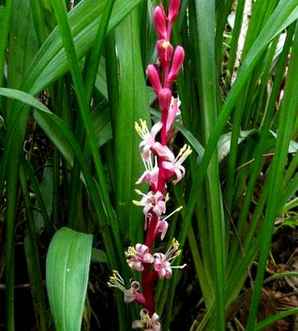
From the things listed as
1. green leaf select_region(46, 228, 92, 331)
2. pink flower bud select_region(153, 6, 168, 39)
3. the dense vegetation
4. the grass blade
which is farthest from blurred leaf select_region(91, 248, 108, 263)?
pink flower bud select_region(153, 6, 168, 39)

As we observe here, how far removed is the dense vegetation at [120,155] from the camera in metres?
0.75

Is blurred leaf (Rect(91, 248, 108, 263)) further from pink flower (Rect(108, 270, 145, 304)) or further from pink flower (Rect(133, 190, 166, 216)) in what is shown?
pink flower (Rect(133, 190, 166, 216))

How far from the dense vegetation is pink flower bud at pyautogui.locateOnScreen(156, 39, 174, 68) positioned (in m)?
0.09

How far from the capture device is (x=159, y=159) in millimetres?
705

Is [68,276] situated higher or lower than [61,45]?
lower

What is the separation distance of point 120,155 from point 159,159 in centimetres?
13

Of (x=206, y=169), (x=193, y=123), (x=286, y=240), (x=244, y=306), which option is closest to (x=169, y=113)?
(x=206, y=169)

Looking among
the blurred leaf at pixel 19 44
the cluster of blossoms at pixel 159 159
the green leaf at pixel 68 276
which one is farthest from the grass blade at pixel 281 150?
the blurred leaf at pixel 19 44

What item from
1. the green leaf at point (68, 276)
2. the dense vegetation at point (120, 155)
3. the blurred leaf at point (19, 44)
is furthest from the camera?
the blurred leaf at point (19, 44)

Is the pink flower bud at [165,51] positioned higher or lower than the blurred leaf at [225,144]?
higher

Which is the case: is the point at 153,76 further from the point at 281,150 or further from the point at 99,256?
the point at 99,256

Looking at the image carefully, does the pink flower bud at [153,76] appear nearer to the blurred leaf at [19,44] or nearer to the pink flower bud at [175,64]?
the pink flower bud at [175,64]

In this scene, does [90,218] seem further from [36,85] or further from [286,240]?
[286,240]

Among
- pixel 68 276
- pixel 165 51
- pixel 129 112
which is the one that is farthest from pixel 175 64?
pixel 68 276
